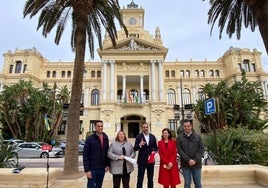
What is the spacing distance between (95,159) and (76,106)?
4891 mm

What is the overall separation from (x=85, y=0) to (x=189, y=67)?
3930 centimetres

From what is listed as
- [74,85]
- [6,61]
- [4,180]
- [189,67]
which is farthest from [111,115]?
[4,180]

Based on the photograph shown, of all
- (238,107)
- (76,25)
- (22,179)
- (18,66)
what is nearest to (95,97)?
(18,66)

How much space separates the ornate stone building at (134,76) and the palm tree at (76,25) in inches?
979

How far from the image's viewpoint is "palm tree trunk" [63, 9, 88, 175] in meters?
8.88

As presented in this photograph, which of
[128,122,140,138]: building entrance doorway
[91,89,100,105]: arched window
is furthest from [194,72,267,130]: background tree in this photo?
[91,89,100,105]: arched window

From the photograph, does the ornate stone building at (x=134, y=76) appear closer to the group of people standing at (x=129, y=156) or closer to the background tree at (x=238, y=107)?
the background tree at (x=238, y=107)

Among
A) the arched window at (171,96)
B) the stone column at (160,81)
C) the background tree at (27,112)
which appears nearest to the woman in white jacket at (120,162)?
the background tree at (27,112)

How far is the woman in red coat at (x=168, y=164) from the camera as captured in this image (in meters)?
5.04

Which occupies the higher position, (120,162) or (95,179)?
(120,162)

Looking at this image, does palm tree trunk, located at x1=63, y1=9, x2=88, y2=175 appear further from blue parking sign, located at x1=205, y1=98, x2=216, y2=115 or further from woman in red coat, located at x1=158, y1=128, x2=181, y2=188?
blue parking sign, located at x1=205, y1=98, x2=216, y2=115

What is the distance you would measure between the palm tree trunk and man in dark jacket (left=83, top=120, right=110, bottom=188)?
4.16 m

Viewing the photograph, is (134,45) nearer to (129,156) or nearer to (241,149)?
(241,149)

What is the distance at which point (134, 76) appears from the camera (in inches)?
1625
